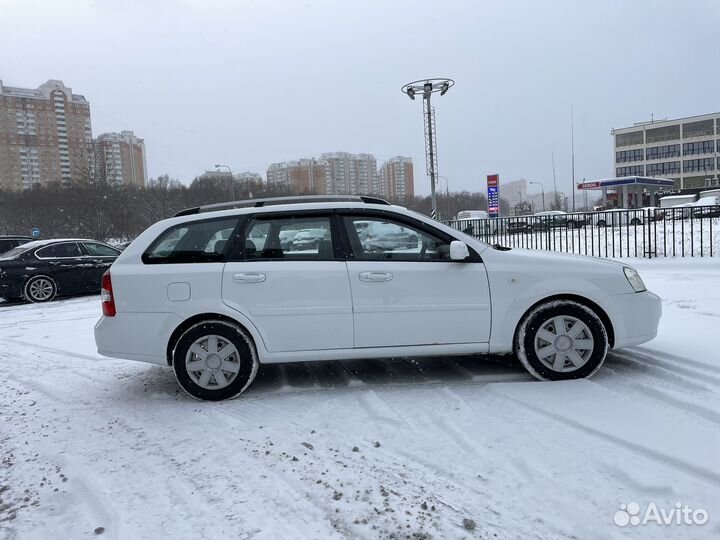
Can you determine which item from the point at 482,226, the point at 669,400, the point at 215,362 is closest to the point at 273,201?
the point at 215,362

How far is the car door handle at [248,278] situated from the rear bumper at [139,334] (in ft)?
1.93

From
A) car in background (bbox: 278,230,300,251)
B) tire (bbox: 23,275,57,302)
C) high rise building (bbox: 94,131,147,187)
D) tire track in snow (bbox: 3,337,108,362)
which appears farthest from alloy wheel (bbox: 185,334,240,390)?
high rise building (bbox: 94,131,147,187)

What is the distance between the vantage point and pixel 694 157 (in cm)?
8925

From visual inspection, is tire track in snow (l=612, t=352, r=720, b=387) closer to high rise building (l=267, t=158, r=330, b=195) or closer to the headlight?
the headlight

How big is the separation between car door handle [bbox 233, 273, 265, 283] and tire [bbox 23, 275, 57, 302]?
9636 mm

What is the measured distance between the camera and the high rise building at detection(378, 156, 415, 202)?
8412 cm

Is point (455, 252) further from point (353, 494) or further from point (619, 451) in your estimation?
point (353, 494)

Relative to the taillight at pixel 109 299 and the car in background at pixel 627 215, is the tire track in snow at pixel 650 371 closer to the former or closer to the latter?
the taillight at pixel 109 299

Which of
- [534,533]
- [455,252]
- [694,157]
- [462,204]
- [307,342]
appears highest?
[694,157]

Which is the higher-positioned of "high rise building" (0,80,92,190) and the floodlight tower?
"high rise building" (0,80,92,190)

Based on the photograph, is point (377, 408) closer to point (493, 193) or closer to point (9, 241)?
point (9, 241)

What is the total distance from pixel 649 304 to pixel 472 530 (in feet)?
9.72

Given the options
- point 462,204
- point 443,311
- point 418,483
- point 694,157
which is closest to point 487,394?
point 443,311
